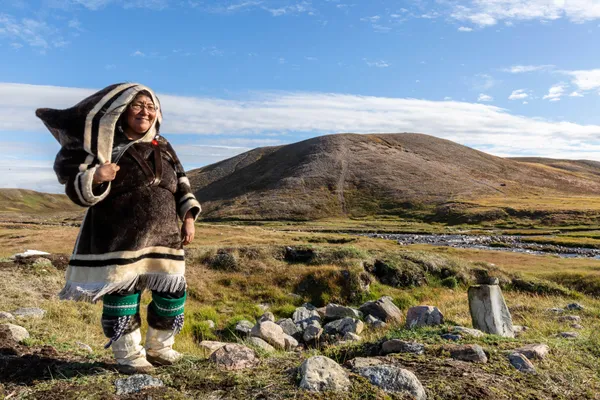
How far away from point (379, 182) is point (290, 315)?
374 ft

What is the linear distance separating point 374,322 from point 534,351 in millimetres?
6466

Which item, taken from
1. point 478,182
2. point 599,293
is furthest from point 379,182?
point 599,293

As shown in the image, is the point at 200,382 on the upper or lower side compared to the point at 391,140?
lower

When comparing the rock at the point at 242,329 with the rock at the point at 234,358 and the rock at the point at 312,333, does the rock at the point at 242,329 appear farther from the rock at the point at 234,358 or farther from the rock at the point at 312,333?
the rock at the point at 234,358

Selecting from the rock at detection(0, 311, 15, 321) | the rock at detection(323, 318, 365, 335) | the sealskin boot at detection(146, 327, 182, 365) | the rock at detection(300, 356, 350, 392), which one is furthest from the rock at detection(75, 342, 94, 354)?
the rock at detection(323, 318, 365, 335)

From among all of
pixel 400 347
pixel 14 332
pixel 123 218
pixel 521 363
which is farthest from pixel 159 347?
pixel 521 363

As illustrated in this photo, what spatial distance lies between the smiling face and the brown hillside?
320ft

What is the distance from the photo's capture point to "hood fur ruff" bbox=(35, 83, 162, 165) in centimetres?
427

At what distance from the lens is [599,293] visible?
18.0 m

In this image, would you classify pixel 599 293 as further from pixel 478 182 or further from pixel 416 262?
pixel 478 182

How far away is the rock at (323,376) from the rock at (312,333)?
6.34 metres

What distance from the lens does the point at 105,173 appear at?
407 cm

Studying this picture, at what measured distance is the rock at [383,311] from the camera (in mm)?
12047

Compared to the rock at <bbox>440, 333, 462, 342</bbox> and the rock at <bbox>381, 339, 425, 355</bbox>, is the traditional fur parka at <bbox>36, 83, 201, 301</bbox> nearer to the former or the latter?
the rock at <bbox>381, 339, 425, 355</bbox>
